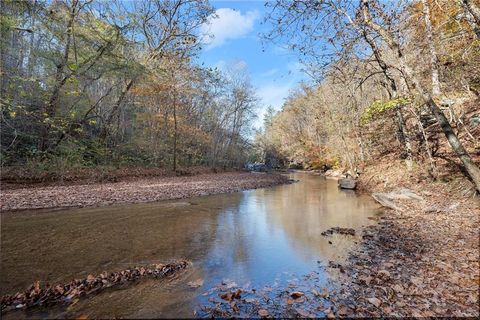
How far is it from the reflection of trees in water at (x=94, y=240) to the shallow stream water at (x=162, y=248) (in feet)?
0.06

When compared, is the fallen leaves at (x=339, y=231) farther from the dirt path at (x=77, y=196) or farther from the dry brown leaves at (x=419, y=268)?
the dirt path at (x=77, y=196)

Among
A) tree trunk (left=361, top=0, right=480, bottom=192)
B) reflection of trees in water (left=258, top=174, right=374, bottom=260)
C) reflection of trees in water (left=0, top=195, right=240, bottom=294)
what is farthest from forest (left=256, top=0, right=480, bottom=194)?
reflection of trees in water (left=0, top=195, right=240, bottom=294)

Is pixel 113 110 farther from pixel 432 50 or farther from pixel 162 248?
pixel 432 50

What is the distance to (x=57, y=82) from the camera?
13.6 m

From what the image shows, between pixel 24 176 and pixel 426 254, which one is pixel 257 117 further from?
pixel 426 254

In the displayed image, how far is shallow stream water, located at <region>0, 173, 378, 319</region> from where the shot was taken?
12.1 feet

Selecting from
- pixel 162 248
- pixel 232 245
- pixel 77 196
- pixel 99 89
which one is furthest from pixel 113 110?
pixel 232 245

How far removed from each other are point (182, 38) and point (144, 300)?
1867cm

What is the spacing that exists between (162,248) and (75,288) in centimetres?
210

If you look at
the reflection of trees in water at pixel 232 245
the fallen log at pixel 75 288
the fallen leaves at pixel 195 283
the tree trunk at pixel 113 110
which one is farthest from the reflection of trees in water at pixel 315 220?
the tree trunk at pixel 113 110

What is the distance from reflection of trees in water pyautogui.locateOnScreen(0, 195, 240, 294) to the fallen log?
15.1 inches

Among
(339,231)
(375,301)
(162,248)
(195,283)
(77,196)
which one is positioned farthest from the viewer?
(77,196)

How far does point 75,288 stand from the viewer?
385 centimetres

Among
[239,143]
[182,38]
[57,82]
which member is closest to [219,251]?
[57,82]
